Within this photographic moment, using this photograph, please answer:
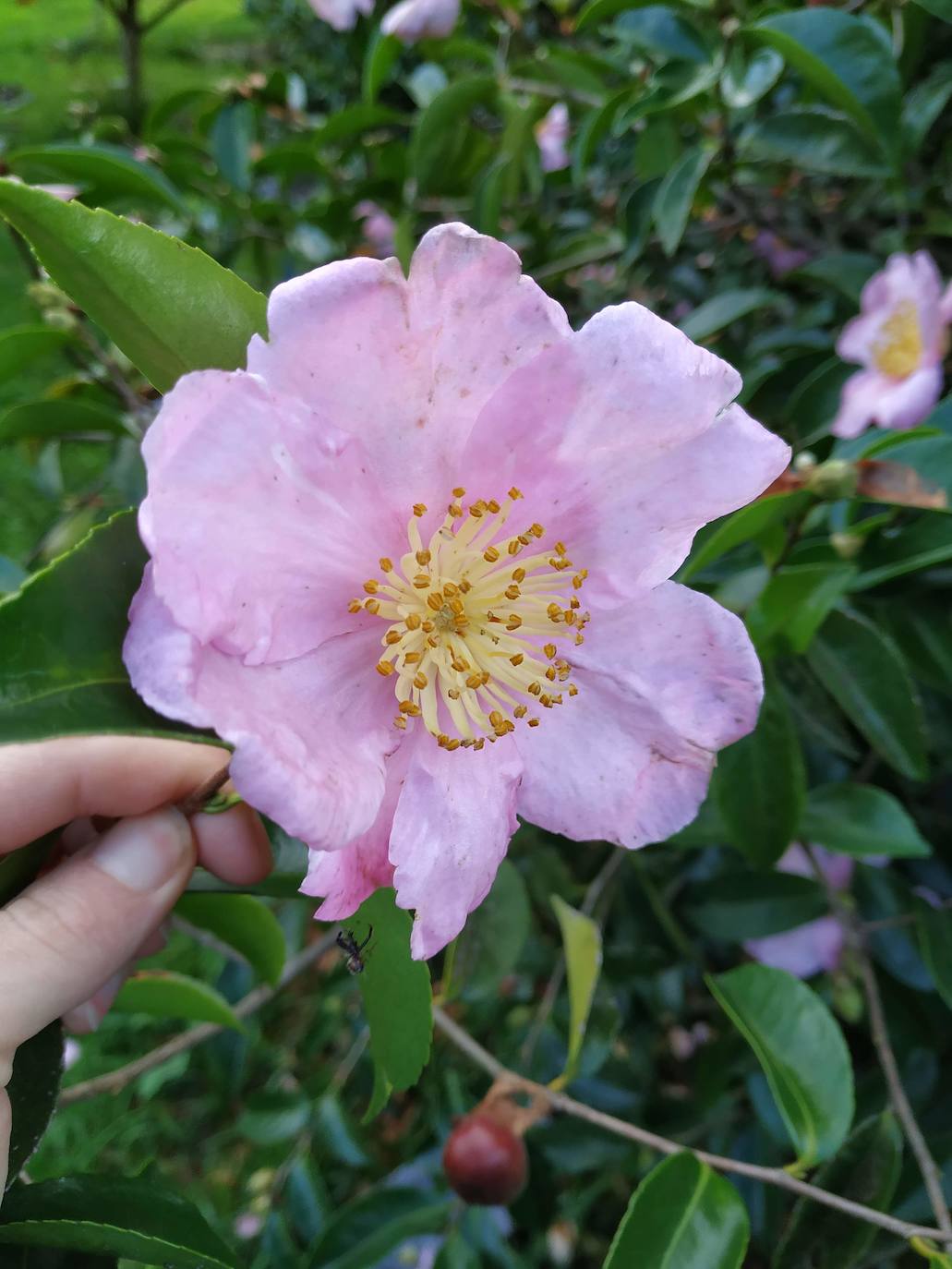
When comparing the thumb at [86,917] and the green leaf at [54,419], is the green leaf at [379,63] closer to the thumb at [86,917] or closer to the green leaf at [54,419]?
the green leaf at [54,419]

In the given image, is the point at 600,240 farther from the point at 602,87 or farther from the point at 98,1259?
the point at 98,1259

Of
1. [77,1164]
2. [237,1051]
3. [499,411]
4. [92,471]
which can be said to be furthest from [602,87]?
[92,471]

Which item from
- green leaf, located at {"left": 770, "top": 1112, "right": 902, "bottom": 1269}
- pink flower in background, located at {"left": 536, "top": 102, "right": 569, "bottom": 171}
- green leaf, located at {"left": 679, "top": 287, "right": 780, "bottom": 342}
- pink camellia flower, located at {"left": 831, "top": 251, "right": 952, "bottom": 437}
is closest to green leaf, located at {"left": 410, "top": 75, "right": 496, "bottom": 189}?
green leaf, located at {"left": 679, "top": 287, "right": 780, "bottom": 342}

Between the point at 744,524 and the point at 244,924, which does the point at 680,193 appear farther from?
the point at 244,924

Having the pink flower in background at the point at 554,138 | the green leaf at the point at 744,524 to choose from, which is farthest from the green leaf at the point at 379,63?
the green leaf at the point at 744,524

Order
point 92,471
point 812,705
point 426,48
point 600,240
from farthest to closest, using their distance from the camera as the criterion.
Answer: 1. point 92,471
2. point 426,48
3. point 600,240
4. point 812,705

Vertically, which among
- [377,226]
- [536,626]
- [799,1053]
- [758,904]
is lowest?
[758,904]

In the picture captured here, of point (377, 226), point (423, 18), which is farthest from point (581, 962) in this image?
point (377, 226)

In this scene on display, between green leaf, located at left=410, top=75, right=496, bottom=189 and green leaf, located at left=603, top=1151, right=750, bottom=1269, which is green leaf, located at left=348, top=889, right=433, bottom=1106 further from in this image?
green leaf, located at left=410, top=75, right=496, bottom=189

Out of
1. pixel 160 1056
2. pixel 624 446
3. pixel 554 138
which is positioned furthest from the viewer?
pixel 554 138
